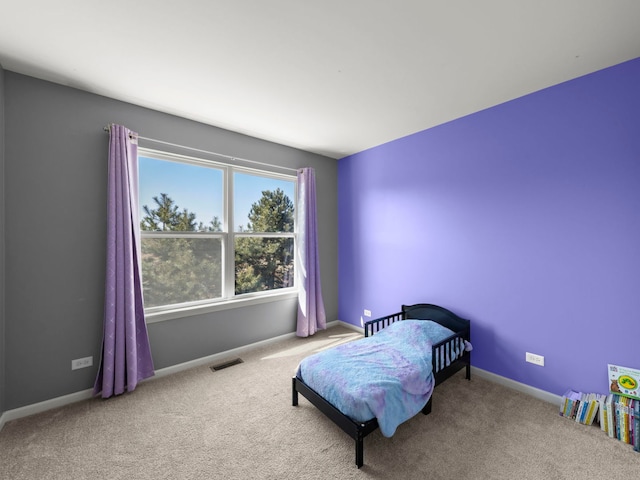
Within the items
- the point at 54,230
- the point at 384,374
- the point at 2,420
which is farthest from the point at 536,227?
the point at 2,420

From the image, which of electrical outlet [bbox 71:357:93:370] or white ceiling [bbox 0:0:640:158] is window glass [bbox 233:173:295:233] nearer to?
white ceiling [bbox 0:0:640:158]

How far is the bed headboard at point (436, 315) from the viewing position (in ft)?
9.15

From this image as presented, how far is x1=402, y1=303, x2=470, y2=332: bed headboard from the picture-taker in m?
2.79

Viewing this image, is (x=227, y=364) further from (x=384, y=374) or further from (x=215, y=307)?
(x=384, y=374)

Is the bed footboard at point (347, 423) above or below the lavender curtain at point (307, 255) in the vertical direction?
below

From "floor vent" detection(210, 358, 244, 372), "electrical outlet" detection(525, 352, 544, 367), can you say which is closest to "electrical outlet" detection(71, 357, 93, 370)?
"floor vent" detection(210, 358, 244, 372)

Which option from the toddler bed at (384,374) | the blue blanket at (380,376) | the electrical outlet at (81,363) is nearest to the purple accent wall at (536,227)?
the toddler bed at (384,374)

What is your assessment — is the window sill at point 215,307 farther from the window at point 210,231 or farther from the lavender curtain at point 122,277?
the lavender curtain at point 122,277

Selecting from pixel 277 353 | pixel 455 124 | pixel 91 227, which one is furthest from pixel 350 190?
pixel 91 227

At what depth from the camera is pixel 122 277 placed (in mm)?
2391

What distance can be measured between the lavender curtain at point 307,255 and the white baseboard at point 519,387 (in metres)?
2.03

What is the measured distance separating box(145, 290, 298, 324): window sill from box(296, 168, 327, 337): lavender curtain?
0.72 ft

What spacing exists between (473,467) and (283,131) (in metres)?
3.43

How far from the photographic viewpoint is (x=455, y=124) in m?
2.91
